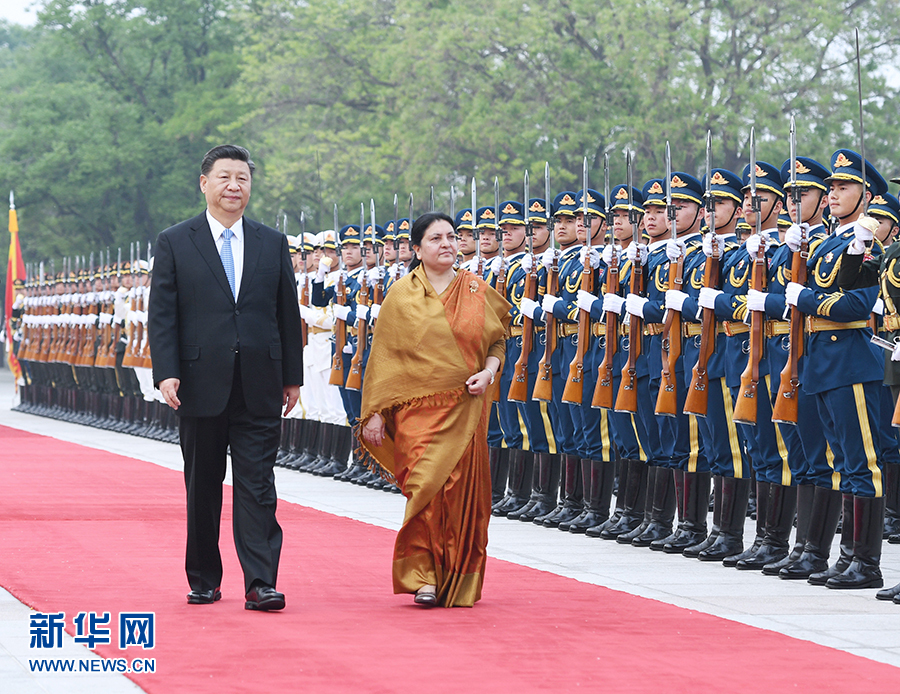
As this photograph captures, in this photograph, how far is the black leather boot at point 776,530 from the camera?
8016 mm

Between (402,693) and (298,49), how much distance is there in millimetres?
33769

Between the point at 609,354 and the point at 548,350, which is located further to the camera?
the point at 548,350

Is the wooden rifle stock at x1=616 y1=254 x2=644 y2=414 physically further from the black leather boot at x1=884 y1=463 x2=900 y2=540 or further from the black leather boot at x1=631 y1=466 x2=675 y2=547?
the black leather boot at x1=884 y1=463 x2=900 y2=540

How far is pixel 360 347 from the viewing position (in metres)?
13.1

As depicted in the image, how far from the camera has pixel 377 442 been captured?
6.95m

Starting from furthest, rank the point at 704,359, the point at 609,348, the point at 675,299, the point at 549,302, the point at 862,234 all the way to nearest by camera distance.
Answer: the point at 549,302 < the point at 609,348 < the point at 675,299 < the point at 704,359 < the point at 862,234

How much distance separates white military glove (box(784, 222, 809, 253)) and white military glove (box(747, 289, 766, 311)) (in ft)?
0.95

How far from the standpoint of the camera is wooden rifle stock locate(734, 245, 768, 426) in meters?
7.84

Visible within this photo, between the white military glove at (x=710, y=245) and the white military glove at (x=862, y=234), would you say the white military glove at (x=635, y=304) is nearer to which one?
the white military glove at (x=710, y=245)

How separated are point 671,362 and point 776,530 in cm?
108

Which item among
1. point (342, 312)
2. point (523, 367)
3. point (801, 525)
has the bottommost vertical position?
point (801, 525)

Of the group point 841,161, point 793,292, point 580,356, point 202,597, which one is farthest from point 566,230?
point 202,597

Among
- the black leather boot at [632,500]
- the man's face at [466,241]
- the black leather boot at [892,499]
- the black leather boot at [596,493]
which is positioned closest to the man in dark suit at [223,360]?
the black leather boot at [632,500]

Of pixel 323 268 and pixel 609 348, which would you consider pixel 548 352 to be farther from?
pixel 323 268
